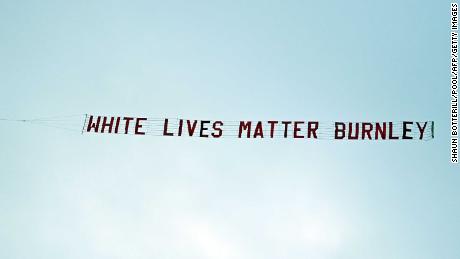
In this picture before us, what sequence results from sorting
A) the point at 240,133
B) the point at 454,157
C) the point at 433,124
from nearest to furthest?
1. the point at 433,124
2. the point at 240,133
3. the point at 454,157

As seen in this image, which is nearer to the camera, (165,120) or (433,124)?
(433,124)

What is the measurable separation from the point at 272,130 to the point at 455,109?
11273 mm

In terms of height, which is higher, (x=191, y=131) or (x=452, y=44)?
(x=452, y=44)

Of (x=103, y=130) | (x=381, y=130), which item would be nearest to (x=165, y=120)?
(x=103, y=130)

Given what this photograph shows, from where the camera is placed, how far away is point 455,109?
987 inches

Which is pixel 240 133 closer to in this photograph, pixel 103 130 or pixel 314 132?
pixel 314 132

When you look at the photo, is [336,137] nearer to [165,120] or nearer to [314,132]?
[314,132]

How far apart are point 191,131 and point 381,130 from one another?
35.9ft

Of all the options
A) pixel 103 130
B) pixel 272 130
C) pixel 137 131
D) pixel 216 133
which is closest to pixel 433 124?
pixel 272 130

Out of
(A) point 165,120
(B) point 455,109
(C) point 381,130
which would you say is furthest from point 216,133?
(B) point 455,109

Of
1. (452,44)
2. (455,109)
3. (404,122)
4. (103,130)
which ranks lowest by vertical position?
(103,130)

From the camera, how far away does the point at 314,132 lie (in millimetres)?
23938

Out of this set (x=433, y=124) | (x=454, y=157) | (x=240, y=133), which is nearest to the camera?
(x=433, y=124)

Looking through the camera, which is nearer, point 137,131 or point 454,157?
point 137,131
